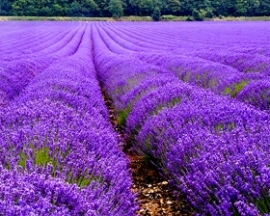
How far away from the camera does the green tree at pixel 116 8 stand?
51969 millimetres

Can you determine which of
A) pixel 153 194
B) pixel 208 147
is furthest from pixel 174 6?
pixel 208 147

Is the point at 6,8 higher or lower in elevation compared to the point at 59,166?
lower

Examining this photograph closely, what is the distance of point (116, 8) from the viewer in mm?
53281

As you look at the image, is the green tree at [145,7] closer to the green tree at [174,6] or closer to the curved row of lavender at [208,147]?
the green tree at [174,6]

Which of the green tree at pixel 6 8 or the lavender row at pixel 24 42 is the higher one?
the lavender row at pixel 24 42

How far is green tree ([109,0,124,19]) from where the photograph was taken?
52.0 meters

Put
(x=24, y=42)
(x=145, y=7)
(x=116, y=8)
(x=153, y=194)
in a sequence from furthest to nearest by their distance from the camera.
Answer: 1. (x=145, y=7)
2. (x=116, y=8)
3. (x=24, y=42)
4. (x=153, y=194)

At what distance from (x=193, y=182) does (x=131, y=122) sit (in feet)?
7.10

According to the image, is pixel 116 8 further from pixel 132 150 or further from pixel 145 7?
pixel 132 150

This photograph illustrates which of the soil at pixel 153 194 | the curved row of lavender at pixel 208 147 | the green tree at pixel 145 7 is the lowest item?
the green tree at pixel 145 7

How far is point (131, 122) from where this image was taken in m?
4.48

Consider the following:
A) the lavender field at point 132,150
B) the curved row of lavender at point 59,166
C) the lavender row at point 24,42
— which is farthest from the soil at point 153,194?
the lavender row at point 24,42

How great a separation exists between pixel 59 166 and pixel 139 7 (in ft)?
177

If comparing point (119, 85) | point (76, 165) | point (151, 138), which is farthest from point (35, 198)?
point (119, 85)
